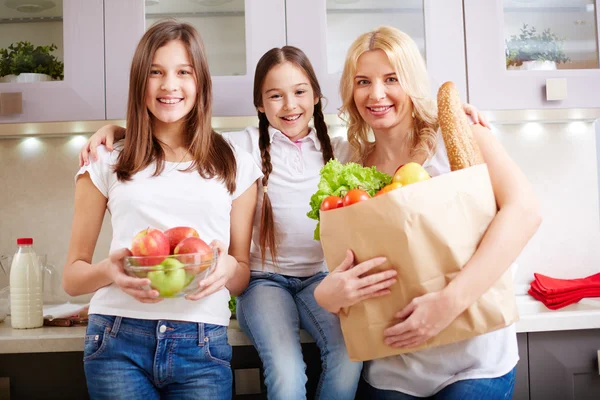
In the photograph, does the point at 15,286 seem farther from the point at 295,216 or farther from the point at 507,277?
the point at 507,277

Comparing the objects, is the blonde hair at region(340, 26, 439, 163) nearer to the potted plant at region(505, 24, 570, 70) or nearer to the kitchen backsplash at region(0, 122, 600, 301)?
the potted plant at region(505, 24, 570, 70)

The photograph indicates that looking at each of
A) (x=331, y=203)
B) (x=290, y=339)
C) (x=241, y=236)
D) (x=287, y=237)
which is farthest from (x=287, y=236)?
(x=331, y=203)

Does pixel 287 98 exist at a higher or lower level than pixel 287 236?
higher

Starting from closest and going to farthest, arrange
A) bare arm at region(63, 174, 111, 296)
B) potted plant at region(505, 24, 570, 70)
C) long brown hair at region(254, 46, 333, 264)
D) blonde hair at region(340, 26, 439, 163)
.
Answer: bare arm at region(63, 174, 111, 296), blonde hair at region(340, 26, 439, 163), long brown hair at region(254, 46, 333, 264), potted plant at region(505, 24, 570, 70)

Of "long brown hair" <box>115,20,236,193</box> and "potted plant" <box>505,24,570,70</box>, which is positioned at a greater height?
"potted plant" <box>505,24,570,70</box>

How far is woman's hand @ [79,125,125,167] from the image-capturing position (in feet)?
4.28

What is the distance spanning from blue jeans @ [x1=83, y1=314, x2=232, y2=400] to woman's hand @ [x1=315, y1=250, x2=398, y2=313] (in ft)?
0.96

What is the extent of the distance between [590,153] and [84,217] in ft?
5.68

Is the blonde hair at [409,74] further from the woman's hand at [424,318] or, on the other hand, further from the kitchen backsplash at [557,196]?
the kitchen backsplash at [557,196]

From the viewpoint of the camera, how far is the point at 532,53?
1.74 m

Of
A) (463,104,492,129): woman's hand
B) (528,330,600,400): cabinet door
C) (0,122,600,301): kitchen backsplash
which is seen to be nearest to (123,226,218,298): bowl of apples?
(463,104,492,129): woman's hand

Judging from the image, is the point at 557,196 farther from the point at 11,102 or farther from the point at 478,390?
the point at 11,102

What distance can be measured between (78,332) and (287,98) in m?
0.80

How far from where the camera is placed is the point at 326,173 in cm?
123
